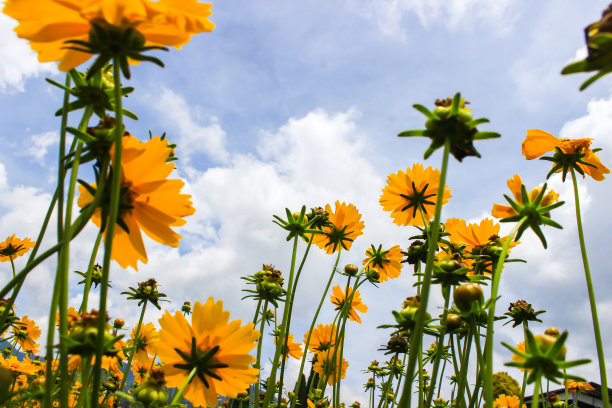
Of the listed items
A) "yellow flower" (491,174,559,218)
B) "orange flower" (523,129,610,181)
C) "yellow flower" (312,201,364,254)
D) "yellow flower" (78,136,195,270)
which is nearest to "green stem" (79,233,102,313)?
"yellow flower" (78,136,195,270)

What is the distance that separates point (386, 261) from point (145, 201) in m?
1.99

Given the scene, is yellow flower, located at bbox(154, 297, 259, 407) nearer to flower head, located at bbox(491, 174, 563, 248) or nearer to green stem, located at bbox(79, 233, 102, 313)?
green stem, located at bbox(79, 233, 102, 313)

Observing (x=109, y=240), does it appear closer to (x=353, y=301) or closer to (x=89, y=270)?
(x=89, y=270)

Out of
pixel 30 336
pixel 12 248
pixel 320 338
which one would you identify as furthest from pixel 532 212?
pixel 30 336

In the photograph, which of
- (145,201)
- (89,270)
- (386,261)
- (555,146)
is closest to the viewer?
(145,201)

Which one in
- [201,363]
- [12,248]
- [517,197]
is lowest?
[201,363]

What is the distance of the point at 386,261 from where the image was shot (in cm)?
264

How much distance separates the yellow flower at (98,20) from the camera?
69 centimetres

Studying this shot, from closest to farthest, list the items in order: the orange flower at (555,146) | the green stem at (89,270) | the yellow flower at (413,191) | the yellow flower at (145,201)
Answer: the yellow flower at (145,201) < the green stem at (89,270) < the orange flower at (555,146) < the yellow flower at (413,191)

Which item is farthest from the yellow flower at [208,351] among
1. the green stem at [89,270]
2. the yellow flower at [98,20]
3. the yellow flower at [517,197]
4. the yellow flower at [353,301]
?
the yellow flower at [353,301]

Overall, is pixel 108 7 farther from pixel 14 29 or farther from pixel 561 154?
pixel 561 154

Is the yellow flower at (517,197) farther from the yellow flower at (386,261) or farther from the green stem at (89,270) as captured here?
the green stem at (89,270)

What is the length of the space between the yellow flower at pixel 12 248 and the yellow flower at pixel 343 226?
2.24 metres

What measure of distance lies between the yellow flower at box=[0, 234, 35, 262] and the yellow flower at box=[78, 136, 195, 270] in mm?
2635
